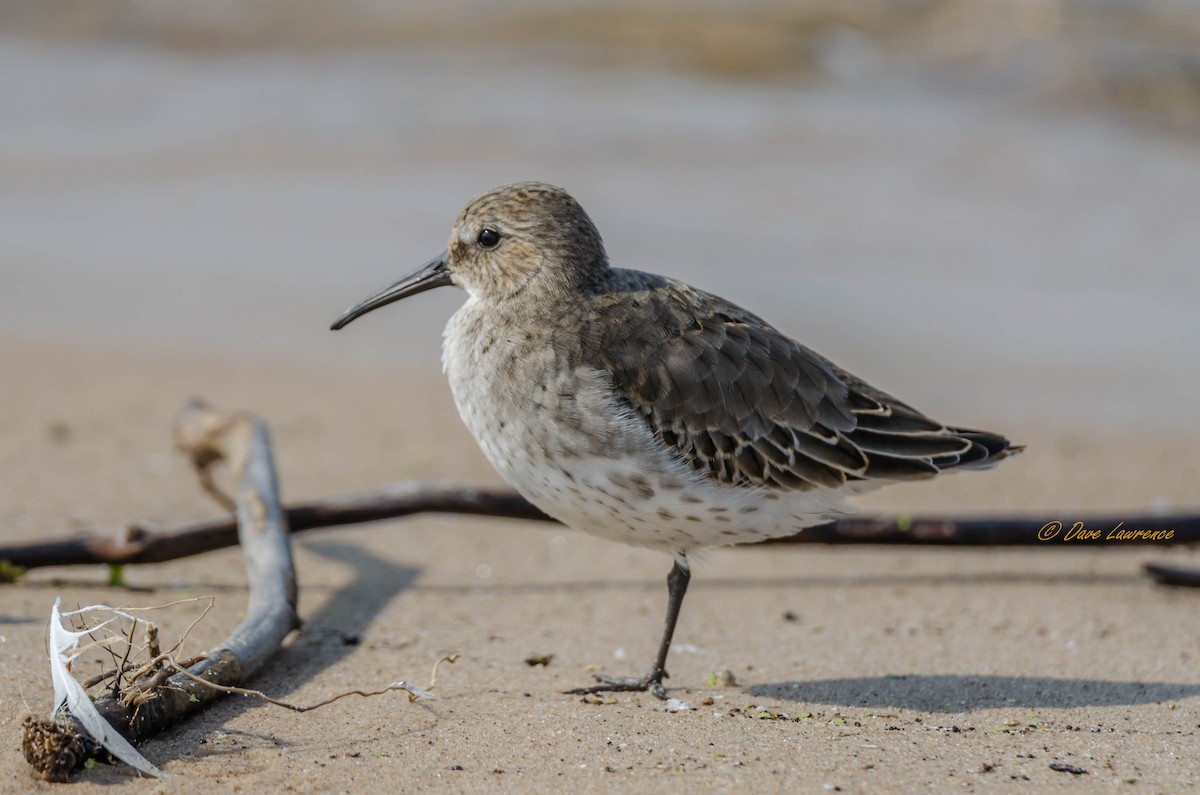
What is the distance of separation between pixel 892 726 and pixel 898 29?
16401mm

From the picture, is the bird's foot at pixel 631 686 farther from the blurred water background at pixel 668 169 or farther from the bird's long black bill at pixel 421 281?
the blurred water background at pixel 668 169

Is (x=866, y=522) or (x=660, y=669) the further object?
(x=866, y=522)

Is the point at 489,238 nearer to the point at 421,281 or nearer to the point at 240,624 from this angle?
the point at 421,281

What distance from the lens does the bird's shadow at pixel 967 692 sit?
173 inches

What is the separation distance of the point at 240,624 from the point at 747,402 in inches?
75.4

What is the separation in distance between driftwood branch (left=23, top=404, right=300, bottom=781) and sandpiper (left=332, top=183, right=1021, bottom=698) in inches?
35.8

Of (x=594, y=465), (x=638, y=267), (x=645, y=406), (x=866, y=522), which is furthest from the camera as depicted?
(x=638, y=267)

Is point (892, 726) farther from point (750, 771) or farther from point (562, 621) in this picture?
point (562, 621)

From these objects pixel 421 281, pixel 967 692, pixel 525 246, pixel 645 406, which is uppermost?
pixel 525 246

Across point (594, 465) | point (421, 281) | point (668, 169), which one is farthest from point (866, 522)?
point (668, 169)

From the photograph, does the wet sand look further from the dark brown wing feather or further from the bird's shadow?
the dark brown wing feather

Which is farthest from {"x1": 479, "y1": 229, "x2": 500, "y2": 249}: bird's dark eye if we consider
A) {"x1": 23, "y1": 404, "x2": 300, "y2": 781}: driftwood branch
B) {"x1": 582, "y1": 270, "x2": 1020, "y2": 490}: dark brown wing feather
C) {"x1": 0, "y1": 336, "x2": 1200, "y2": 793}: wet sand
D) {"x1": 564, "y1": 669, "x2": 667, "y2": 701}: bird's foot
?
{"x1": 564, "y1": 669, "x2": 667, "y2": 701}: bird's foot

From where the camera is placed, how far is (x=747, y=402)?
15.2 feet

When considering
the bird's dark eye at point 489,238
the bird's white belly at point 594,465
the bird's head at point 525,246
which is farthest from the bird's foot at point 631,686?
the bird's dark eye at point 489,238
